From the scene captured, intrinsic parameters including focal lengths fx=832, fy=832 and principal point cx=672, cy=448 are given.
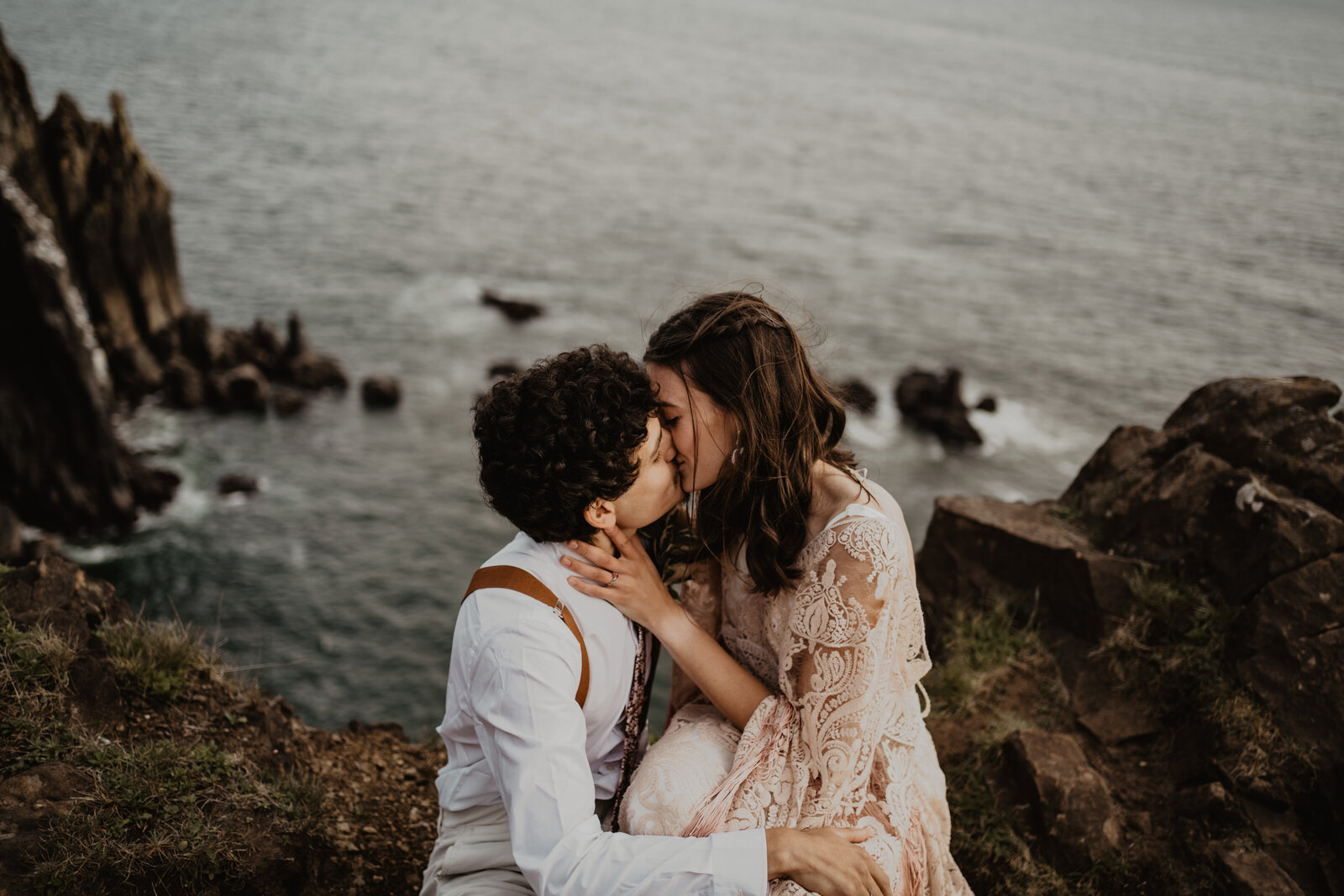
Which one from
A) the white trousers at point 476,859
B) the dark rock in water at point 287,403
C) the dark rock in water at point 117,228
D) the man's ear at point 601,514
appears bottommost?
the dark rock in water at point 287,403

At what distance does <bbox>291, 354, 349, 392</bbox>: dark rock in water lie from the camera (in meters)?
28.5

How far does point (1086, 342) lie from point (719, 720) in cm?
3676

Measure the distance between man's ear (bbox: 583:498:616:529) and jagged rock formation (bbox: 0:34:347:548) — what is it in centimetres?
1808

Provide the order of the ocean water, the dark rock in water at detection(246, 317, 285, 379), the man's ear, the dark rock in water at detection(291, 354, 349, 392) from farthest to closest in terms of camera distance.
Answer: the dark rock in water at detection(246, 317, 285, 379) → the dark rock in water at detection(291, 354, 349, 392) → the ocean water → the man's ear

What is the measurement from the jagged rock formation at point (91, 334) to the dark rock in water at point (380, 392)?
1.28 m

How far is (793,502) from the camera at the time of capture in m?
3.88

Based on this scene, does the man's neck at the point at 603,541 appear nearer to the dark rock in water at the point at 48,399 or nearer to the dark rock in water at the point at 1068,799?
the dark rock in water at the point at 1068,799

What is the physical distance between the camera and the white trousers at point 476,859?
3416mm

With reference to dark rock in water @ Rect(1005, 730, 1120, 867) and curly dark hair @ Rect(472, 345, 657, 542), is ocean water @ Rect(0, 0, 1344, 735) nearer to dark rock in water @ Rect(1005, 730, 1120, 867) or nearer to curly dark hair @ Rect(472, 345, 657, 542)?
curly dark hair @ Rect(472, 345, 657, 542)

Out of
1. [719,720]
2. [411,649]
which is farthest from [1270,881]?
[411,649]

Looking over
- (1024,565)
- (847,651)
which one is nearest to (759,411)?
(847,651)

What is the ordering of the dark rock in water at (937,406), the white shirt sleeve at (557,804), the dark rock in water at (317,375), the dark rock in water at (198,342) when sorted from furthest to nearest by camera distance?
the dark rock in water at (317,375) < the dark rock in water at (198,342) < the dark rock in water at (937,406) < the white shirt sleeve at (557,804)

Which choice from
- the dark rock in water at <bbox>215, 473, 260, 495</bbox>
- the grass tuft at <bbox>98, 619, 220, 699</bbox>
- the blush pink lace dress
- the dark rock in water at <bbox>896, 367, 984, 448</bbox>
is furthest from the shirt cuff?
the dark rock in water at <bbox>896, 367, 984, 448</bbox>

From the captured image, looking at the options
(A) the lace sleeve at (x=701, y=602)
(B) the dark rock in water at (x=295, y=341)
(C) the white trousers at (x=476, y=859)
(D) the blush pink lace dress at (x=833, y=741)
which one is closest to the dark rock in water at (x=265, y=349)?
(B) the dark rock in water at (x=295, y=341)
